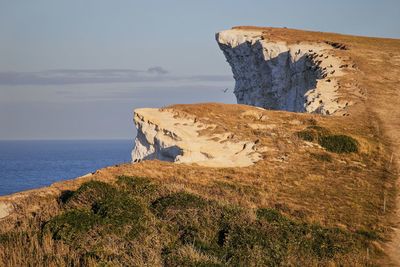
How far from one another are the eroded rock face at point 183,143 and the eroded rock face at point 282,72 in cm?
1528

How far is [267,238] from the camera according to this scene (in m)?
21.2

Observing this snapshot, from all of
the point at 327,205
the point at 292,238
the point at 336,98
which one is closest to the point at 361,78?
the point at 336,98

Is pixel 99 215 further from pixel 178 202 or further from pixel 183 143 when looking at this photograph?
pixel 183 143

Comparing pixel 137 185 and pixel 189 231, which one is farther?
pixel 137 185

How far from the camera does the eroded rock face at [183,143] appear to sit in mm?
32781

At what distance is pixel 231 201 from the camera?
82.4 feet

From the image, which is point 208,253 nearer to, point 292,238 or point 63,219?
point 292,238

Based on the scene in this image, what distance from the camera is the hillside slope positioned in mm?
19828

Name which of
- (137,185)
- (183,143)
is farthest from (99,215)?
(183,143)

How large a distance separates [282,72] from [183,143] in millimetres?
43432

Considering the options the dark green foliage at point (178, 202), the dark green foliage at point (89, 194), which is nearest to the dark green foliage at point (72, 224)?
the dark green foliage at point (89, 194)

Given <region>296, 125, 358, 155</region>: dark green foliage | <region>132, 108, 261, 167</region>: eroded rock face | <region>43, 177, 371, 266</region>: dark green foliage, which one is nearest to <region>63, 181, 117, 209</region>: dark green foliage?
<region>43, 177, 371, 266</region>: dark green foliage

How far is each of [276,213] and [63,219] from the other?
9.22 m

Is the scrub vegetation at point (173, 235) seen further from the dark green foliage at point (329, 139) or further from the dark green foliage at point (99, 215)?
the dark green foliage at point (329, 139)
